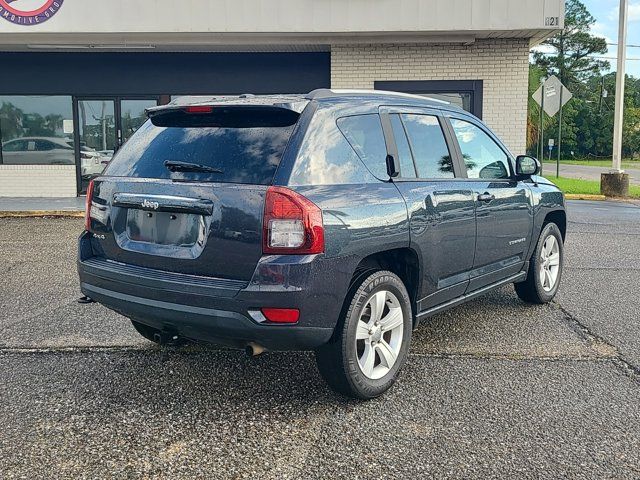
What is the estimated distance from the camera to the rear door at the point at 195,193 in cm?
330

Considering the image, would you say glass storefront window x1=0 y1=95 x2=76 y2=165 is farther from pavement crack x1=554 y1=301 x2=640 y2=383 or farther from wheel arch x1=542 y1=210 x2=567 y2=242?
pavement crack x1=554 y1=301 x2=640 y2=383

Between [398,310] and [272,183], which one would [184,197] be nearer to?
[272,183]

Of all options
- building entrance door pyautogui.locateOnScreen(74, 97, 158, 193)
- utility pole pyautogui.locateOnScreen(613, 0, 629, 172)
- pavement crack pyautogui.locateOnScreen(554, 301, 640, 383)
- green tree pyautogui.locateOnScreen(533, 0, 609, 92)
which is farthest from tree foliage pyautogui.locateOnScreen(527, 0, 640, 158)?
pavement crack pyautogui.locateOnScreen(554, 301, 640, 383)

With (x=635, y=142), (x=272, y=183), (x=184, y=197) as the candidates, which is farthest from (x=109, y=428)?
(x=635, y=142)

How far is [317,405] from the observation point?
3678mm

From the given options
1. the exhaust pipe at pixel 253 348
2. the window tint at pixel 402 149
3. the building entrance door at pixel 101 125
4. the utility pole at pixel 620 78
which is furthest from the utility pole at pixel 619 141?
the exhaust pipe at pixel 253 348

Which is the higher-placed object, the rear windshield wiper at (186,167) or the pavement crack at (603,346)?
the rear windshield wiper at (186,167)

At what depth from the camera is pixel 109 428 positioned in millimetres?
3359

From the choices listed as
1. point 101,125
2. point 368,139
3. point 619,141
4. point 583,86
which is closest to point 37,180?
point 101,125

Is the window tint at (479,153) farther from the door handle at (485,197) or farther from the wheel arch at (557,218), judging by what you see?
the wheel arch at (557,218)

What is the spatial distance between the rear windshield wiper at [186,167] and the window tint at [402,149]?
4.06ft

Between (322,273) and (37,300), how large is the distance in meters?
3.80

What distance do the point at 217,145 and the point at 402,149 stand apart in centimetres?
124

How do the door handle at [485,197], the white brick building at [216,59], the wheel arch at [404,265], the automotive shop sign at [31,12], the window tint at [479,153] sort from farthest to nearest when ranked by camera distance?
the automotive shop sign at [31,12], the white brick building at [216,59], the window tint at [479,153], the door handle at [485,197], the wheel arch at [404,265]
